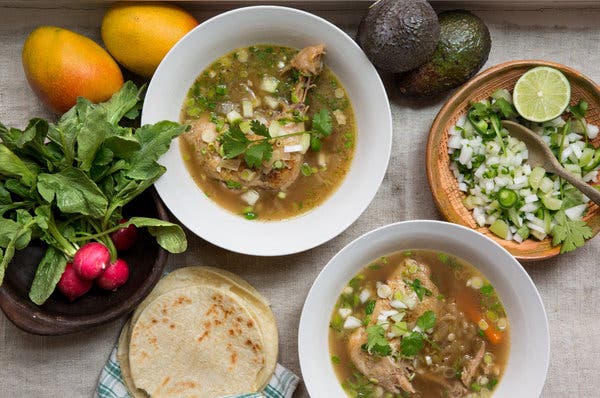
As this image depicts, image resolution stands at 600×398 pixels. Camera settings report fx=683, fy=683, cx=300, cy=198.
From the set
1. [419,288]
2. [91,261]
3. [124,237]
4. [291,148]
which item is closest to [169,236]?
[124,237]

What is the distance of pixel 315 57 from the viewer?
2.93 m

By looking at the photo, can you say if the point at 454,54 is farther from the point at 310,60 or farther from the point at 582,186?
the point at 582,186

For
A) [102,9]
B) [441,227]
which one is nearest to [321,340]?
[441,227]

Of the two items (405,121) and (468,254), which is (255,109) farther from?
(468,254)

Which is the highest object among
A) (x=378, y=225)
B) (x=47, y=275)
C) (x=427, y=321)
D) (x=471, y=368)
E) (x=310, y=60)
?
(x=310, y=60)

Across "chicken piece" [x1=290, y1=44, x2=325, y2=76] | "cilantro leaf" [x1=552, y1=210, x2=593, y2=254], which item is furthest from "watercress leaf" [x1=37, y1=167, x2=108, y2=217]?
"cilantro leaf" [x1=552, y1=210, x2=593, y2=254]

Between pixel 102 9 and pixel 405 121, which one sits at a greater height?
pixel 102 9

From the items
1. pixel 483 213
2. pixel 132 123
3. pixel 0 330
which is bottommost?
pixel 0 330

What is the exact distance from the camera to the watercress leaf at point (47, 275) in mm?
2777

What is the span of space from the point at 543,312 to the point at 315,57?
1473 mm

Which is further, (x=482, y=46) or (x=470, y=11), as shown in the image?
(x=470, y=11)

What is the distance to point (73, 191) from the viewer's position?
2699 mm

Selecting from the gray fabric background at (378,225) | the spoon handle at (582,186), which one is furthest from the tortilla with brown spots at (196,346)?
the spoon handle at (582,186)

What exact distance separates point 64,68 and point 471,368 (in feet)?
7.16
